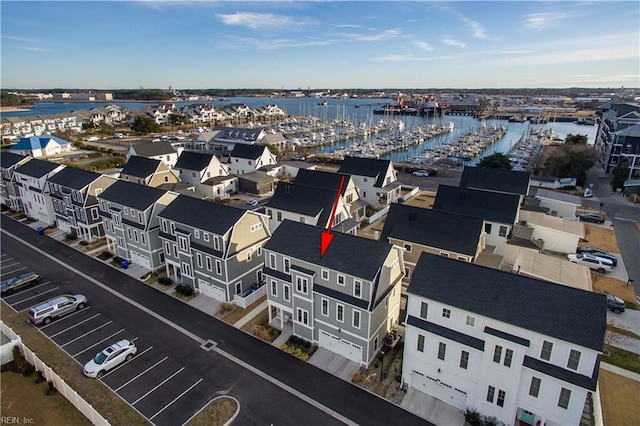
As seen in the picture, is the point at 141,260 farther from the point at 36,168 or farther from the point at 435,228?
the point at 435,228

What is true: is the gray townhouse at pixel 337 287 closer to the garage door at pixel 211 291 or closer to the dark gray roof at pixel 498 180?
the garage door at pixel 211 291

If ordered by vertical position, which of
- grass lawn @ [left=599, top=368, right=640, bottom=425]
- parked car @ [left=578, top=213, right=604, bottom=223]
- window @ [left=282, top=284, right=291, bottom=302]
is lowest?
grass lawn @ [left=599, top=368, right=640, bottom=425]

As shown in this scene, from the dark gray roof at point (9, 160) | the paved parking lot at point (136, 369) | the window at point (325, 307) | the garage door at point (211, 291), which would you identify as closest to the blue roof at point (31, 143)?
the dark gray roof at point (9, 160)

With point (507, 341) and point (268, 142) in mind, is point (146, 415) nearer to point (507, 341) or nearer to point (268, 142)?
point (507, 341)

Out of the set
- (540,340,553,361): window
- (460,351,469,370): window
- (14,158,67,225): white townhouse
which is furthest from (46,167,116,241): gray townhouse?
(540,340,553,361): window

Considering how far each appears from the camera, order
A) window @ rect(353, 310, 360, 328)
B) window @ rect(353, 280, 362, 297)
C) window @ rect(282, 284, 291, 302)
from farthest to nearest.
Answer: window @ rect(282, 284, 291, 302)
window @ rect(353, 310, 360, 328)
window @ rect(353, 280, 362, 297)

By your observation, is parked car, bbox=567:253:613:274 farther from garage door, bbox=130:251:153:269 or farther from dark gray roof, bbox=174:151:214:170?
dark gray roof, bbox=174:151:214:170
